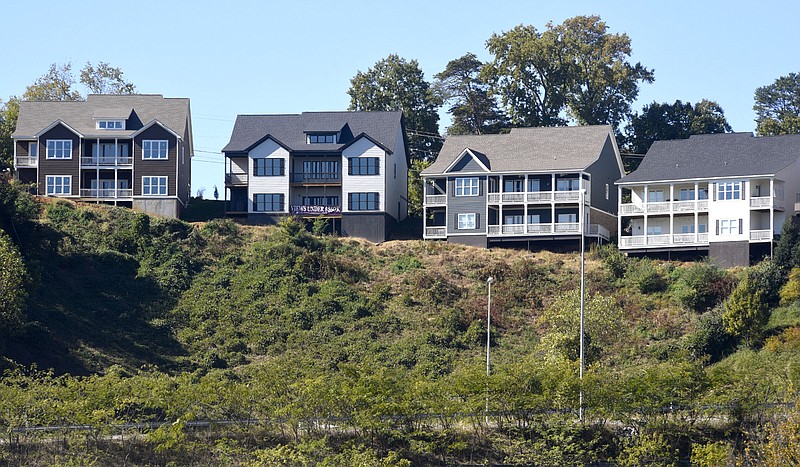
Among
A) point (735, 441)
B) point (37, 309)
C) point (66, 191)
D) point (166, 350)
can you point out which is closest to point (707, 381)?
point (735, 441)

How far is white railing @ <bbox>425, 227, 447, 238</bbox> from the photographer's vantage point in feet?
301

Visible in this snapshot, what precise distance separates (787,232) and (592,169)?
52.5 feet

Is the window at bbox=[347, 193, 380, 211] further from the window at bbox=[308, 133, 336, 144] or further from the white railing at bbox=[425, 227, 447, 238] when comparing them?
the window at bbox=[308, 133, 336, 144]

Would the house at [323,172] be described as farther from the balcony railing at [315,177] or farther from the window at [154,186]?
the window at [154,186]

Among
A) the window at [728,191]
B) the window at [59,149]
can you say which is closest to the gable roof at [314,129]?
the window at [59,149]

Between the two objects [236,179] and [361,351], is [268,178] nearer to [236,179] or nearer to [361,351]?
[236,179]

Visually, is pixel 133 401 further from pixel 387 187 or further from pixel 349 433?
pixel 387 187

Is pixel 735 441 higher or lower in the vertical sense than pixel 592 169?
lower

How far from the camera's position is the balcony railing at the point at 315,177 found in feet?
312

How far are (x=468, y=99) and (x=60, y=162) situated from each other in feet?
109

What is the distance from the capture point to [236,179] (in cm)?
9644

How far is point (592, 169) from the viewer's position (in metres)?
92.1

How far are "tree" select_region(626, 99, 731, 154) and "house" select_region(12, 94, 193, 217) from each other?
33821 millimetres

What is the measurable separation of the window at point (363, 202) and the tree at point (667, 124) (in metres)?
23.4
